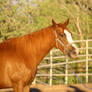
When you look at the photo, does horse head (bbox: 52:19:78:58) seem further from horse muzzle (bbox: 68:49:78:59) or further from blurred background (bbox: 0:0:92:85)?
blurred background (bbox: 0:0:92:85)

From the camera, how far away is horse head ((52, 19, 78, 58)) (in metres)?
3.98

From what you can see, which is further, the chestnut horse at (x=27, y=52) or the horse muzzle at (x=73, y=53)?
the horse muzzle at (x=73, y=53)

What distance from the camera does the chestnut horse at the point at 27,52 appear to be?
3.83 metres

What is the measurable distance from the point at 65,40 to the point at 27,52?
765 mm

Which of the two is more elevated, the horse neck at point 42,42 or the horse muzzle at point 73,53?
the horse neck at point 42,42

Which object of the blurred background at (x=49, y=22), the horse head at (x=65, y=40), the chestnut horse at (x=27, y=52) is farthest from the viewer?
the blurred background at (x=49, y=22)

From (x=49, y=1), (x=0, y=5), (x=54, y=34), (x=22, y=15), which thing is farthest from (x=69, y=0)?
(x=54, y=34)

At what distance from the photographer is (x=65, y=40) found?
13.1ft

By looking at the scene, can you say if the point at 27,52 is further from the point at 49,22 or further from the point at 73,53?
the point at 49,22

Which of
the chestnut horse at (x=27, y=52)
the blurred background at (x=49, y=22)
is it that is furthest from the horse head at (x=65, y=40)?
the blurred background at (x=49, y=22)

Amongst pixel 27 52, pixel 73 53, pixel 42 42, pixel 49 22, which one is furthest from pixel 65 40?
pixel 49 22

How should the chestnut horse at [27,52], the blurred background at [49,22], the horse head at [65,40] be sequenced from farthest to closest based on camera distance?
the blurred background at [49,22], the horse head at [65,40], the chestnut horse at [27,52]

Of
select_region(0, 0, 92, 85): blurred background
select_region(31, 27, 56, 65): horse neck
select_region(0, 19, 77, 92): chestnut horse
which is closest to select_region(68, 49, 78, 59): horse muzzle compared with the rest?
select_region(0, 19, 77, 92): chestnut horse

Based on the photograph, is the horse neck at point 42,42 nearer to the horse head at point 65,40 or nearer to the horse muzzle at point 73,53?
the horse head at point 65,40
